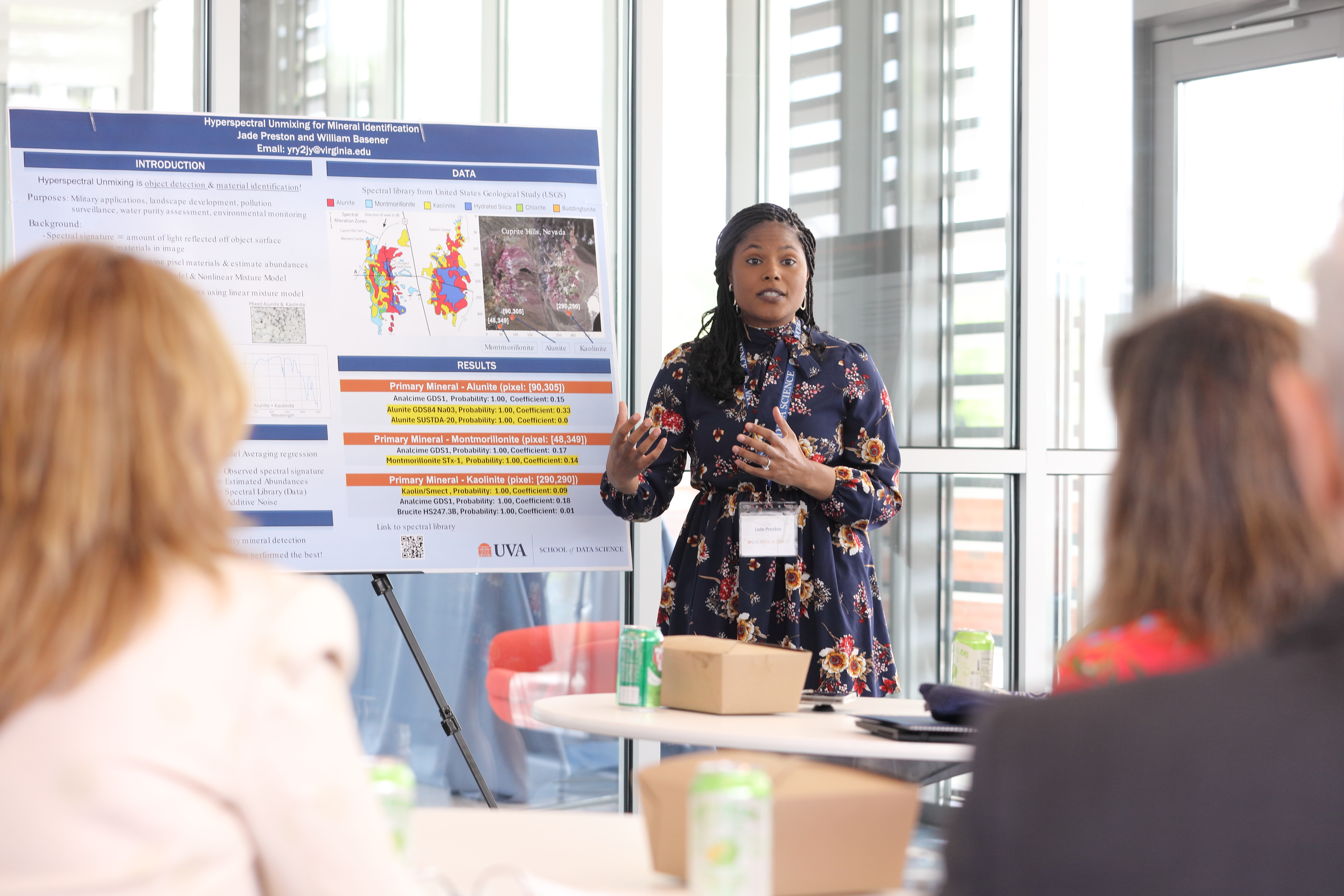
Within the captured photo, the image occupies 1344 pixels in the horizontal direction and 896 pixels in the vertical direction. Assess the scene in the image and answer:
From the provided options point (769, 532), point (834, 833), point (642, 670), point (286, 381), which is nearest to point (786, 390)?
point (769, 532)

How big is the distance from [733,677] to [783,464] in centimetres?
78

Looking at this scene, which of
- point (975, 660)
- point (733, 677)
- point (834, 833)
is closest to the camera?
point (834, 833)

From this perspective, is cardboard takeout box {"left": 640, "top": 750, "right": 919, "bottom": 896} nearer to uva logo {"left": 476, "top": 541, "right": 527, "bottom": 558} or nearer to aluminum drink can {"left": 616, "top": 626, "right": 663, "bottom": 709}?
aluminum drink can {"left": 616, "top": 626, "right": 663, "bottom": 709}

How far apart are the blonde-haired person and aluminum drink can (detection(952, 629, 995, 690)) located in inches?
62.4

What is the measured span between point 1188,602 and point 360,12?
11.4 feet

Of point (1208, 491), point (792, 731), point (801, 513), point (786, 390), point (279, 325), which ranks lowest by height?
point (792, 731)

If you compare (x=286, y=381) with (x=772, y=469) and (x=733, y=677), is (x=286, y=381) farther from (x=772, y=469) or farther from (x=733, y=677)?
(x=733, y=677)

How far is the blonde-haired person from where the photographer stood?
974 millimetres

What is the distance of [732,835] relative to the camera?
4.01ft

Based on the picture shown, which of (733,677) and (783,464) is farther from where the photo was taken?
(783,464)

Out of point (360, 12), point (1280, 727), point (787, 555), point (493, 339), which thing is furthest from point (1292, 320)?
point (360, 12)

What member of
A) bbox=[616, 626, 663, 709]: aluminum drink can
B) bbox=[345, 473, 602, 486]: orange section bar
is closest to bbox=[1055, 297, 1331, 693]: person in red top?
bbox=[616, 626, 663, 709]: aluminum drink can

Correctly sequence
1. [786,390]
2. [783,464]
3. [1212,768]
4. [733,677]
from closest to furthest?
[1212,768], [733,677], [783,464], [786,390]

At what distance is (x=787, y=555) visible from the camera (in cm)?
287
